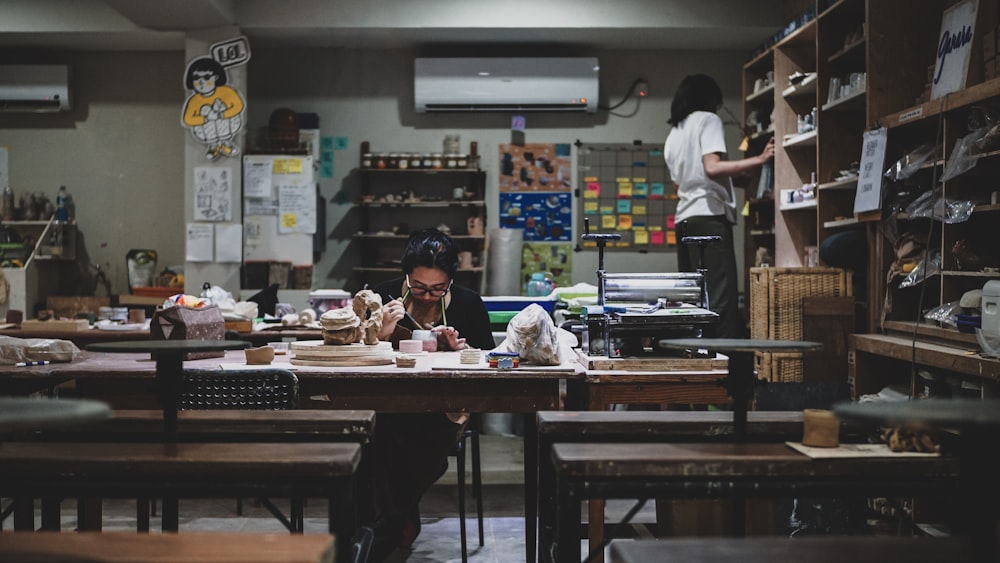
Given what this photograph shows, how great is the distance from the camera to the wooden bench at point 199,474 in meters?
1.95

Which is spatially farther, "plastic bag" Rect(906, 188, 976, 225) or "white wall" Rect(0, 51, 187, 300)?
"white wall" Rect(0, 51, 187, 300)

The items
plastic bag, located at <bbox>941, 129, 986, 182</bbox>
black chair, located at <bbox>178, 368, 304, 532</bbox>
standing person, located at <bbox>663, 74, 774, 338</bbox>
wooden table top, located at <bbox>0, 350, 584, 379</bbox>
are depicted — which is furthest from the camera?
standing person, located at <bbox>663, 74, 774, 338</bbox>

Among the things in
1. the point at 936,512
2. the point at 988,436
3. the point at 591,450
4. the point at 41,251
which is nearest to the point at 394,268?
the point at 41,251

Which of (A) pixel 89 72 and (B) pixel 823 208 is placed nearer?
(B) pixel 823 208

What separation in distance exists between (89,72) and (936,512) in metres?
7.74

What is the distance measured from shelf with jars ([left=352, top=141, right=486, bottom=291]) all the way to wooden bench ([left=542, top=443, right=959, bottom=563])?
5710mm

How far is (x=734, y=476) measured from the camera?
78.3 inches

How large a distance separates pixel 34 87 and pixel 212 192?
218cm

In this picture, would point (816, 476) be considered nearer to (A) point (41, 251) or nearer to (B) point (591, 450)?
(B) point (591, 450)

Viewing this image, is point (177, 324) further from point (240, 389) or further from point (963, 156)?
point (963, 156)

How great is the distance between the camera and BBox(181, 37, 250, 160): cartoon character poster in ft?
23.1

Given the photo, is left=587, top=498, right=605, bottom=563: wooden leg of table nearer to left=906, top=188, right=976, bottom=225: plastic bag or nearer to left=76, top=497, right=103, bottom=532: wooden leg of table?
left=76, top=497, right=103, bottom=532: wooden leg of table

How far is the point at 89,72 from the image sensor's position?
8.07 m

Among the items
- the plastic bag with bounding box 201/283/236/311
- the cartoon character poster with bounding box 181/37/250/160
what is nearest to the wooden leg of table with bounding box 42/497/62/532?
the plastic bag with bounding box 201/283/236/311
